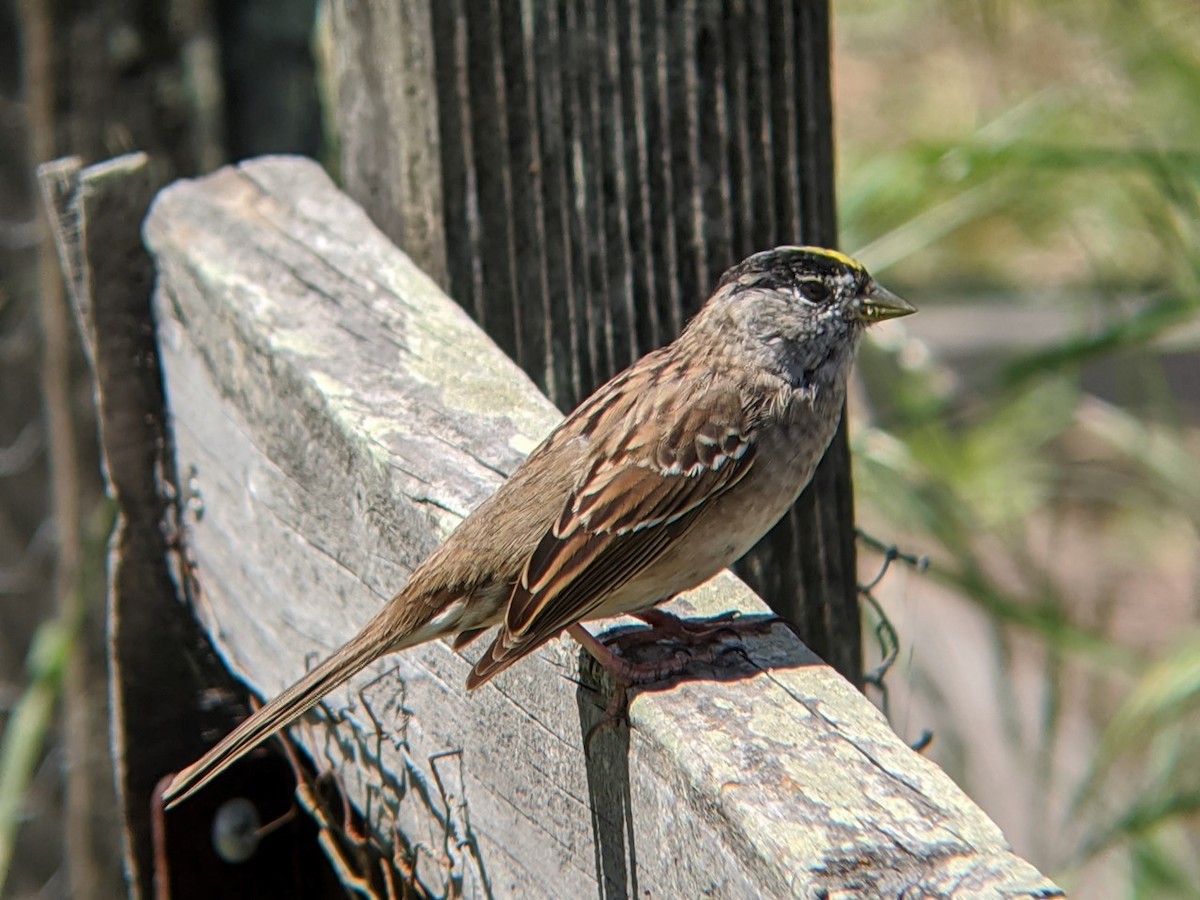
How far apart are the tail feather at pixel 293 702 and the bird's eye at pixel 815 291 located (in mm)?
1005

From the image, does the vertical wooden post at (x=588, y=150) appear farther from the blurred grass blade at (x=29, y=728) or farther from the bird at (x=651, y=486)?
the blurred grass blade at (x=29, y=728)

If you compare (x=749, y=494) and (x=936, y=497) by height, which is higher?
(x=749, y=494)

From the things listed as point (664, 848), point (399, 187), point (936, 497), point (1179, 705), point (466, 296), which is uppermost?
point (399, 187)

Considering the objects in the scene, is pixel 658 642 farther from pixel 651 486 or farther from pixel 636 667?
pixel 651 486

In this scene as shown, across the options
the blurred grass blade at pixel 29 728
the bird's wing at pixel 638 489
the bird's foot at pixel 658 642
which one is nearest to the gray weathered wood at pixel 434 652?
the bird's foot at pixel 658 642

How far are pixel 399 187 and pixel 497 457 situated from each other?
1.67ft

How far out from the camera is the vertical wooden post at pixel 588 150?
6.65 feet

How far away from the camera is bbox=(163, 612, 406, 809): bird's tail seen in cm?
177

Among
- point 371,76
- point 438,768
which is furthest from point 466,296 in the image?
point 438,768

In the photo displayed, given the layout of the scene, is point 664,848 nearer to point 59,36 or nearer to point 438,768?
point 438,768

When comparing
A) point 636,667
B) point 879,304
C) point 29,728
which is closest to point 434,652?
point 636,667

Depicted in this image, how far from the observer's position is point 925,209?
339 centimetres

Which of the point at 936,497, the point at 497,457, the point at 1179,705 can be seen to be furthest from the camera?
the point at 936,497

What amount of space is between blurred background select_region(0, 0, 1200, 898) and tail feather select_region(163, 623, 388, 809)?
3.43 feet
